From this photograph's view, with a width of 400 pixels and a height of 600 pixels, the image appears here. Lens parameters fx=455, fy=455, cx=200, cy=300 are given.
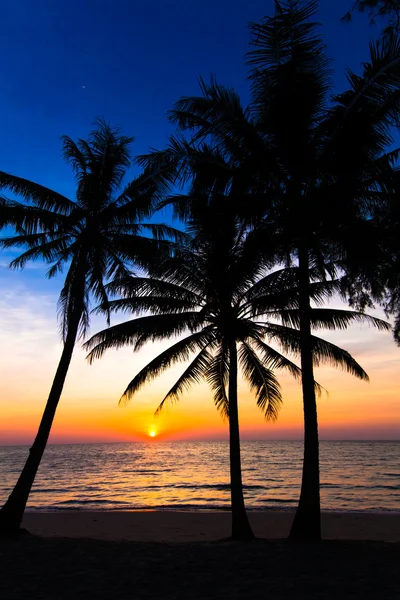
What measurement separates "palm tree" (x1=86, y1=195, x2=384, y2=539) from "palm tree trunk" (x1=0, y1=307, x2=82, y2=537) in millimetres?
1384

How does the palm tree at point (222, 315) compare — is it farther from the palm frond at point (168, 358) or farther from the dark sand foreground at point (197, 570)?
the dark sand foreground at point (197, 570)

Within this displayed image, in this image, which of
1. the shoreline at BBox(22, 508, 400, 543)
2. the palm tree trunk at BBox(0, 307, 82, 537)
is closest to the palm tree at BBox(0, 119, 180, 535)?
the palm tree trunk at BBox(0, 307, 82, 537)

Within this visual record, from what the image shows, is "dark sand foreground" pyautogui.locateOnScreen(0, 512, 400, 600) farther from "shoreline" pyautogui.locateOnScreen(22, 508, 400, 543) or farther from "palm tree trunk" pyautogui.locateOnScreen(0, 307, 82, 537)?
"shoreline" pyautogui.locateOnScreen(22, 508, 400, 543)

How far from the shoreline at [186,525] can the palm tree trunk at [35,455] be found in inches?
154

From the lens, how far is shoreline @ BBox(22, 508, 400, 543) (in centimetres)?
1509

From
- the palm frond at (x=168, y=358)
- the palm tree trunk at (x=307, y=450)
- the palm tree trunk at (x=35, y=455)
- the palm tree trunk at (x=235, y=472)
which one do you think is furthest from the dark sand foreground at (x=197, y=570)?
the palm frond at (x=168, y=358)

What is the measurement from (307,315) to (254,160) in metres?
3.86

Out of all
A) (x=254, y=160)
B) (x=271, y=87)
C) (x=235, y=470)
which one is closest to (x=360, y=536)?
(x=235, y=470)

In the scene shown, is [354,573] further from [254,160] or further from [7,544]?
[254,160]

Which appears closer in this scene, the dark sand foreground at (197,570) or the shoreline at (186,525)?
the dark sand foreground at (197,570)

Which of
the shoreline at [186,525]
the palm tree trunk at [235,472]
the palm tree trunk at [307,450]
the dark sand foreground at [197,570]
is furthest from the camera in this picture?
the shoreline at [186,525]

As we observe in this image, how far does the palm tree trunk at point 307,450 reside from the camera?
9.84 metres

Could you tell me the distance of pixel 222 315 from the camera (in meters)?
12.8

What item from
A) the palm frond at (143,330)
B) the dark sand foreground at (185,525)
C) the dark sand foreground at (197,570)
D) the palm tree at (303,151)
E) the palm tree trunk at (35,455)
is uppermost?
the palm tree at (303,151)
